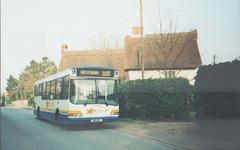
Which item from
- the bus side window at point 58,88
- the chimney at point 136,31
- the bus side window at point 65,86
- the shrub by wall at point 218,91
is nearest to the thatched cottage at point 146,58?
the chimney at point 136,31

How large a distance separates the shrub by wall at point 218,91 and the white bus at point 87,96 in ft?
14.5

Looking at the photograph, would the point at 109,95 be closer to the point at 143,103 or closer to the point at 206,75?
the point at 143,103

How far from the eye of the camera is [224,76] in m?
8.65

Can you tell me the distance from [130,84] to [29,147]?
975cm

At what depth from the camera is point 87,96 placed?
1224cm

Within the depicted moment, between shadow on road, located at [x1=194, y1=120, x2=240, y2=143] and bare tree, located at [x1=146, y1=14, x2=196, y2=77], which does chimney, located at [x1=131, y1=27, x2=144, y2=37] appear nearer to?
bare tree, located at [x1=146, y1=14, x2=196, y2=77]

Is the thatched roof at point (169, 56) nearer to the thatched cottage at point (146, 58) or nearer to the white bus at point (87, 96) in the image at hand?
the thatched cottage at point (146, 58)

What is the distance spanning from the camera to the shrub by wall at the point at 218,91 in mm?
8305

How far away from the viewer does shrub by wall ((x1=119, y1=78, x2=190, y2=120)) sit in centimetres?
1525

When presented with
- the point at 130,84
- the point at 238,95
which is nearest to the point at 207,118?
the point at 238,95

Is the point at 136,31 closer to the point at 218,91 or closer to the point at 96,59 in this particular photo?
the point at 96,59

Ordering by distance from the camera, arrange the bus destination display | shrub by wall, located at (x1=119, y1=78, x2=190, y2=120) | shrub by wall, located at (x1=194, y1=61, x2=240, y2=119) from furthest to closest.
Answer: shrub by wall, located at (x1=119, y1=78, x2=190, y2=120), the bus destination display, shrub by wall, located at (x1=194, y1=61, x2=240, y2=119)

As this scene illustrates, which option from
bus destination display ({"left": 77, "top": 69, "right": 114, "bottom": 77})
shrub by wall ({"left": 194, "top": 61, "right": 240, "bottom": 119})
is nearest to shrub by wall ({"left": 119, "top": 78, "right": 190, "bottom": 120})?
bus destination display ({"left": 77, "top": 69, "right": 114, "bottom": 77})

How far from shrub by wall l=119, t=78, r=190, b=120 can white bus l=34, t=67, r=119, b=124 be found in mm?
3277
